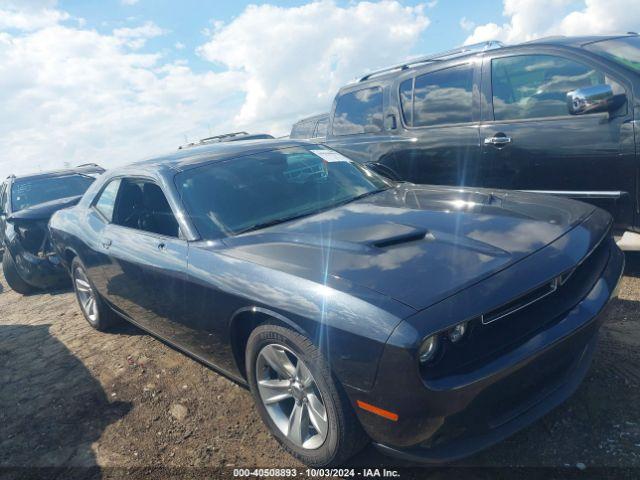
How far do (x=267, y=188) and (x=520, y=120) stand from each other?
252cm

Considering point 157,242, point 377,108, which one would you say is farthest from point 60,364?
point 377,108

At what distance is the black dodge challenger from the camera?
75.2 inches

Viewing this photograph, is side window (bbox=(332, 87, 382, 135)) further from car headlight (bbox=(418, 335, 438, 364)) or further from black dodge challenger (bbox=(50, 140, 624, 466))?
car headlight (bbox=(418, 335, 438, 364))

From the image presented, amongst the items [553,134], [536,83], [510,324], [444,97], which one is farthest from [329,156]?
[510,324]

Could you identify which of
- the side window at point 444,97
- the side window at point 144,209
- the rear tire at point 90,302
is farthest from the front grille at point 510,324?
the rear tire at point 90,302

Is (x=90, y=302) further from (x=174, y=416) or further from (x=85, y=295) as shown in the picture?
(x=174, y=416)

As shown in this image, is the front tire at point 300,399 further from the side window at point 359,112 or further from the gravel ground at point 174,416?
the side window at point 359,112

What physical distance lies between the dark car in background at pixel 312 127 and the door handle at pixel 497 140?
644cm

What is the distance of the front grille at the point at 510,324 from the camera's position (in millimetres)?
1932

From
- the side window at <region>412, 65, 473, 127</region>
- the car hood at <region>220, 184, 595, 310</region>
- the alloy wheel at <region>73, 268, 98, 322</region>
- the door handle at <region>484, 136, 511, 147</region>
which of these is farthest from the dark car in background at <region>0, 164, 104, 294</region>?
the door handle at <region>484, 136, 511, 147</region>

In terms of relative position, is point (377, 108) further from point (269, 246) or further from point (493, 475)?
point (493, 475)

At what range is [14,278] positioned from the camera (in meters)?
7.14

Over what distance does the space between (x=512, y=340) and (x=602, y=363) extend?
1275mm

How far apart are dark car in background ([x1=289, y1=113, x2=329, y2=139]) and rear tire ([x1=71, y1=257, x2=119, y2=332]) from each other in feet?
22.4
